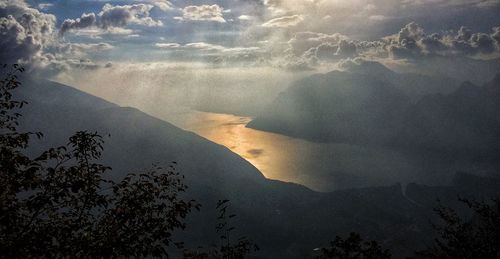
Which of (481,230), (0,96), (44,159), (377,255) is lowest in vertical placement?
(377,255)

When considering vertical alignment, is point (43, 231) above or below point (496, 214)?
above

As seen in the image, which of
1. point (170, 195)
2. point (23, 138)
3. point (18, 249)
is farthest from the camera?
point (170, 195)

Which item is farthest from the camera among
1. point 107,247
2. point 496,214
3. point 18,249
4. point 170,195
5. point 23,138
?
point 496,214

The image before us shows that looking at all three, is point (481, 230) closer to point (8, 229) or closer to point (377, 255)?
point (377, 255)

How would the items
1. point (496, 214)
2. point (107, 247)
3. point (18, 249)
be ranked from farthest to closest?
point (496, 214), point (107, 247), point (18, 249)

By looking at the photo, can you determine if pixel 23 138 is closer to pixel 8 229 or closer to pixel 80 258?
pixel 8 229

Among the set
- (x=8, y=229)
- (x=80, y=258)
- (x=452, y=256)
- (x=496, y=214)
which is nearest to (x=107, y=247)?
(x=80, y=258)

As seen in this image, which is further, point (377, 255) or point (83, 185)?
point (377, 255)

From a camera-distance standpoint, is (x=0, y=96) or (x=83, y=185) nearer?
(x=83, y=185)

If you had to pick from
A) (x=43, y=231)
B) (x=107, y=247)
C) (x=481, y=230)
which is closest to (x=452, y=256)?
(x=481, y=230)
